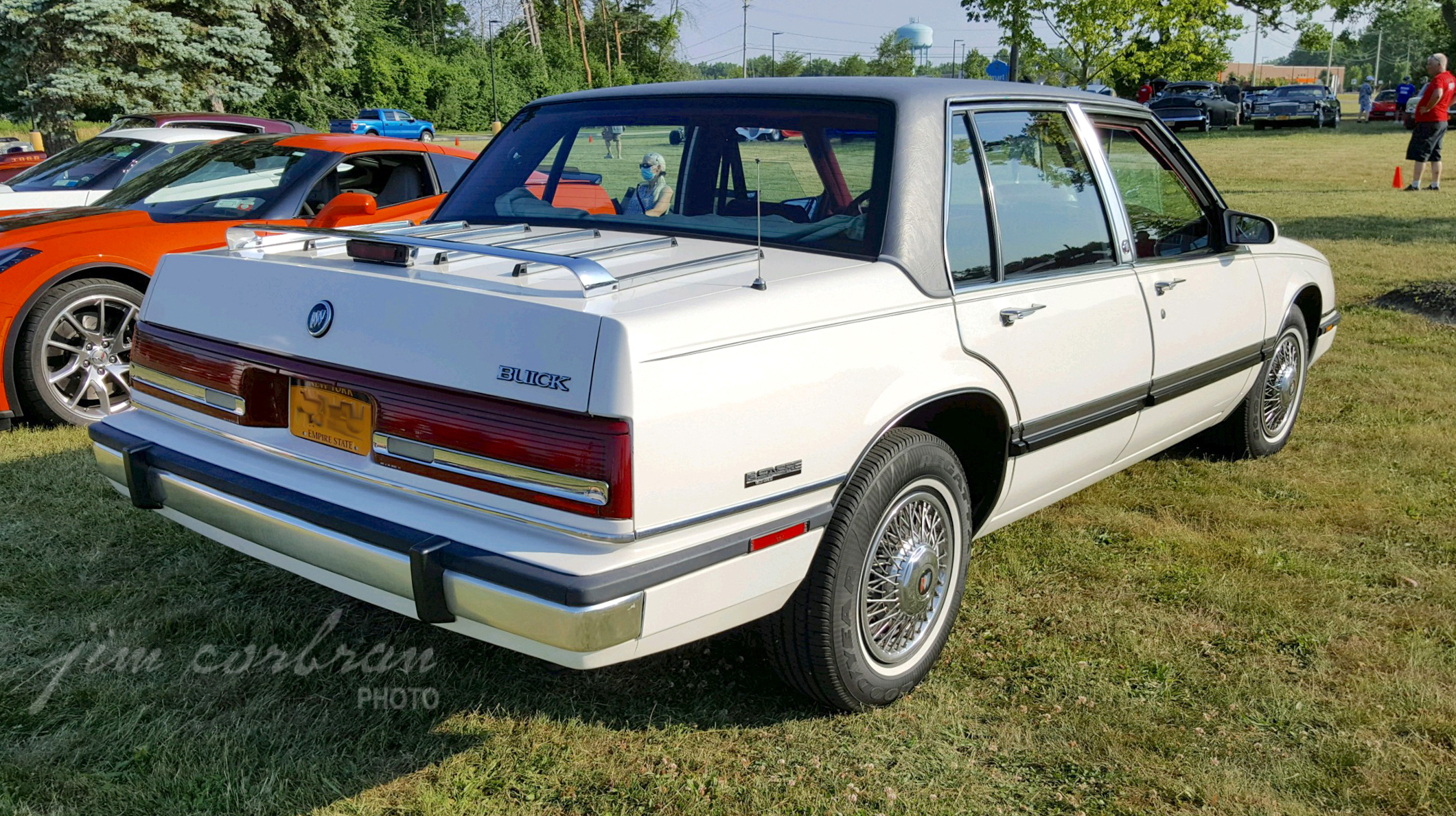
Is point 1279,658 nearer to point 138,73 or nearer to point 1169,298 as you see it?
point 1169,298

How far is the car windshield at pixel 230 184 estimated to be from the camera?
605 centimetres

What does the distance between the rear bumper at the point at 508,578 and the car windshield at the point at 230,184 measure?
369 cm

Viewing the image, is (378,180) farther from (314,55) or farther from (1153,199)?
(314,55)

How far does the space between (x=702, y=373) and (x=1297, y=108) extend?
4102cm

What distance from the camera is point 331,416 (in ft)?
8.63

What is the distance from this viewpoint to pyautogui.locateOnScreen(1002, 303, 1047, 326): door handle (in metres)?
3.12

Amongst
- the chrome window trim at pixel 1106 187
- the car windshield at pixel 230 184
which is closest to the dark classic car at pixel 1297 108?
the car windshield at pixel 230 184

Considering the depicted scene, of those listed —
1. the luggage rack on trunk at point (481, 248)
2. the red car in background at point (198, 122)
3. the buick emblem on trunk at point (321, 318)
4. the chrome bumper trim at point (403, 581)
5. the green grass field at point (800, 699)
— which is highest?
the red car in background at point (198, 122)

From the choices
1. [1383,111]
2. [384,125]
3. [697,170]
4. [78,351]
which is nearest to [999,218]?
[697,170]

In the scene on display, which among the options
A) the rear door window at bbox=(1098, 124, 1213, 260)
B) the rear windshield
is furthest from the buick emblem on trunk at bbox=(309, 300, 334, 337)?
the rear windshield

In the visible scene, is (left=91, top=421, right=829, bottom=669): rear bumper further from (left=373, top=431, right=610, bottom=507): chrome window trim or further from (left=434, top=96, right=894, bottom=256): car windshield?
(left=434, top=96, right=894, bottom=256): car windshield

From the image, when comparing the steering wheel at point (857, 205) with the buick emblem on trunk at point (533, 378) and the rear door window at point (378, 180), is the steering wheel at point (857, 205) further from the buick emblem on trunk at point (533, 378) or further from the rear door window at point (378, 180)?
the rear door window at point (378, 180)

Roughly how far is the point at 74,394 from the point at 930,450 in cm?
464
